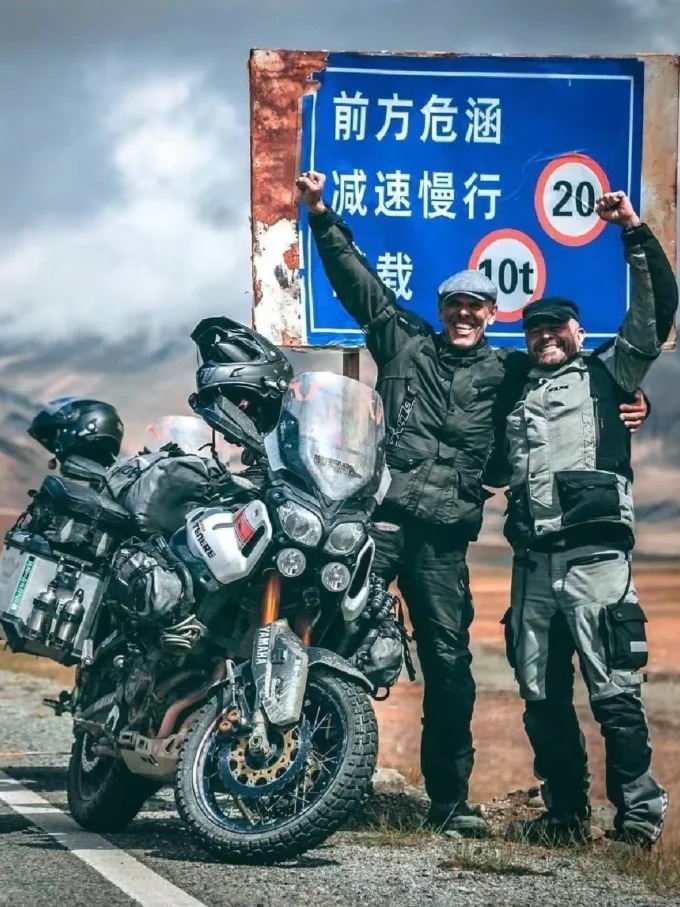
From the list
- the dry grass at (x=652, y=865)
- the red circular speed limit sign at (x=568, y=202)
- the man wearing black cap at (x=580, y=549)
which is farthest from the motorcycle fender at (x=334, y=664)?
the red circular speed limit sign at (x=568, y=202)

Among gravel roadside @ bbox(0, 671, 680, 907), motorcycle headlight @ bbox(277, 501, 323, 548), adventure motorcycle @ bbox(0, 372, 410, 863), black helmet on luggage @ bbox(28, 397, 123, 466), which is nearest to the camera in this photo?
gravel roadside @ bbox(0, 671, 680, 907)

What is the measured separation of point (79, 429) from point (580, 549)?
2.78m

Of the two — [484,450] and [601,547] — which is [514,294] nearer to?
[484,450]

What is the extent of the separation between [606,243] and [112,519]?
3.94 metres

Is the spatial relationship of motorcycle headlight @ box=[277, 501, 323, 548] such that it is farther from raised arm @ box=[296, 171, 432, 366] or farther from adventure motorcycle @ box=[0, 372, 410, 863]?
raised arm @ box=[296, 171, 432, 366]

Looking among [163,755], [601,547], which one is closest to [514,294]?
[601,547]

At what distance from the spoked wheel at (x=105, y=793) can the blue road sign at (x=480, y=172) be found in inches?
122

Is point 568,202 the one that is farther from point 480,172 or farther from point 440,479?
point 440,479

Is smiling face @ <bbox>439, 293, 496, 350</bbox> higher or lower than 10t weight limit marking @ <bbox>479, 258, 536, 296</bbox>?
lower

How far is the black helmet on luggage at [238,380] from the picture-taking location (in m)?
7.49

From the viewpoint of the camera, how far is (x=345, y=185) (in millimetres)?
10430

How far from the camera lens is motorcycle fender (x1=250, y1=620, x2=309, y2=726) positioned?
6.54 m

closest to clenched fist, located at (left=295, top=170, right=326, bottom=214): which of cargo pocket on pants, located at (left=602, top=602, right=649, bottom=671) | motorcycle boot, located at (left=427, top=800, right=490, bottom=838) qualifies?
cargo pocket on pants, located at (left=602, top=602, right=649, bottom=671)

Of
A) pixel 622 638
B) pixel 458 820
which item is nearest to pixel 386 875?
pixel 458 820
